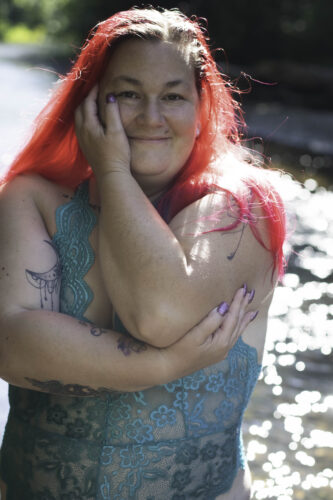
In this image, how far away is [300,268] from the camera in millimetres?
5953

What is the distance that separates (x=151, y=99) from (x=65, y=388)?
76 centimetres

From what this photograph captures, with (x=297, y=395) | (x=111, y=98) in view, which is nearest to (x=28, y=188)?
(x=111, y=98)

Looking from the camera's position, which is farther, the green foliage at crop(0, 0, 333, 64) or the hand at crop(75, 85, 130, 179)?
the green foliage at crop(0, 0, 333, 64)

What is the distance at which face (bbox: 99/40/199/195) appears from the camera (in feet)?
6.03

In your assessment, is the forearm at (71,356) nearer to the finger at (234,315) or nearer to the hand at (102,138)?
the finger at (234,315)

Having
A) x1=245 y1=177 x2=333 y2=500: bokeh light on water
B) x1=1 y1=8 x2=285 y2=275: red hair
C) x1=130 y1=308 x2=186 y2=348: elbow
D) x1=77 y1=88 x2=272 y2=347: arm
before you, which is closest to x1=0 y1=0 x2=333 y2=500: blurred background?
x1=245 y1=177 x2=333 y2=500: bokeh light on water

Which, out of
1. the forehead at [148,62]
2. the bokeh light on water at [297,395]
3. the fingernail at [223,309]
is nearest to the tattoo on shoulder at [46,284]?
the fingernail at [223,309]

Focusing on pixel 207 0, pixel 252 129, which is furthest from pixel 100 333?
pixel 207 0

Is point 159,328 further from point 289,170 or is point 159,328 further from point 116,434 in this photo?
point 289,170

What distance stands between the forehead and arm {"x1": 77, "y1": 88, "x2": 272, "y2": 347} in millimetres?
105

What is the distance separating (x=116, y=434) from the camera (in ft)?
5.96

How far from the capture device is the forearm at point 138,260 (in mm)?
1679

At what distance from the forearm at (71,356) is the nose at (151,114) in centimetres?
54

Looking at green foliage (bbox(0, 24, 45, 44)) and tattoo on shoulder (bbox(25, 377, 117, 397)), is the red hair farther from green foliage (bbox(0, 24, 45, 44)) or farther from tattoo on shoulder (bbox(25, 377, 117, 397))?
green foliage (bbox(0, 24, 45, 44))
